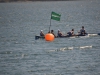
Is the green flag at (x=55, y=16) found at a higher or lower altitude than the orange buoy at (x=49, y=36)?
higher

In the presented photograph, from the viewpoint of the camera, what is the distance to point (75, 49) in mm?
58500

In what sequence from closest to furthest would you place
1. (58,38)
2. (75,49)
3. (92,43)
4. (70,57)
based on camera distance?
(70,57)
(75,49)
(92,43)
(58,38)

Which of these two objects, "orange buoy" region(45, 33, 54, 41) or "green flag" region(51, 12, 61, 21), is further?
"green flag" region(51, 12, 61, 21)

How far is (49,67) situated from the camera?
4638 cm

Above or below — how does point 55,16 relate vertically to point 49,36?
above

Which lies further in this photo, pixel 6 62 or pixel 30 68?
pixel 6 62

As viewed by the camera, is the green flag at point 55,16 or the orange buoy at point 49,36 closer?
the orange buoy at point 49,36

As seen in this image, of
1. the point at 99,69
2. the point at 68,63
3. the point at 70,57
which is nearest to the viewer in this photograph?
the point at 99,69

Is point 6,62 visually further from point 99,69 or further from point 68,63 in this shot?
point 99,69

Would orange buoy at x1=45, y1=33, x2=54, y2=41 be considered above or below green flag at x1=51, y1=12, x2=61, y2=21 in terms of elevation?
below

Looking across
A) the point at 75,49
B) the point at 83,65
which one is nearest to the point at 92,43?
the point at 75,49

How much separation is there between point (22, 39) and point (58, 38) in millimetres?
6671

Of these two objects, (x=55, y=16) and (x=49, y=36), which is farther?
(x=55, y=16)

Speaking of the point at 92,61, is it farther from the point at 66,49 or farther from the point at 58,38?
the point at 58,38
